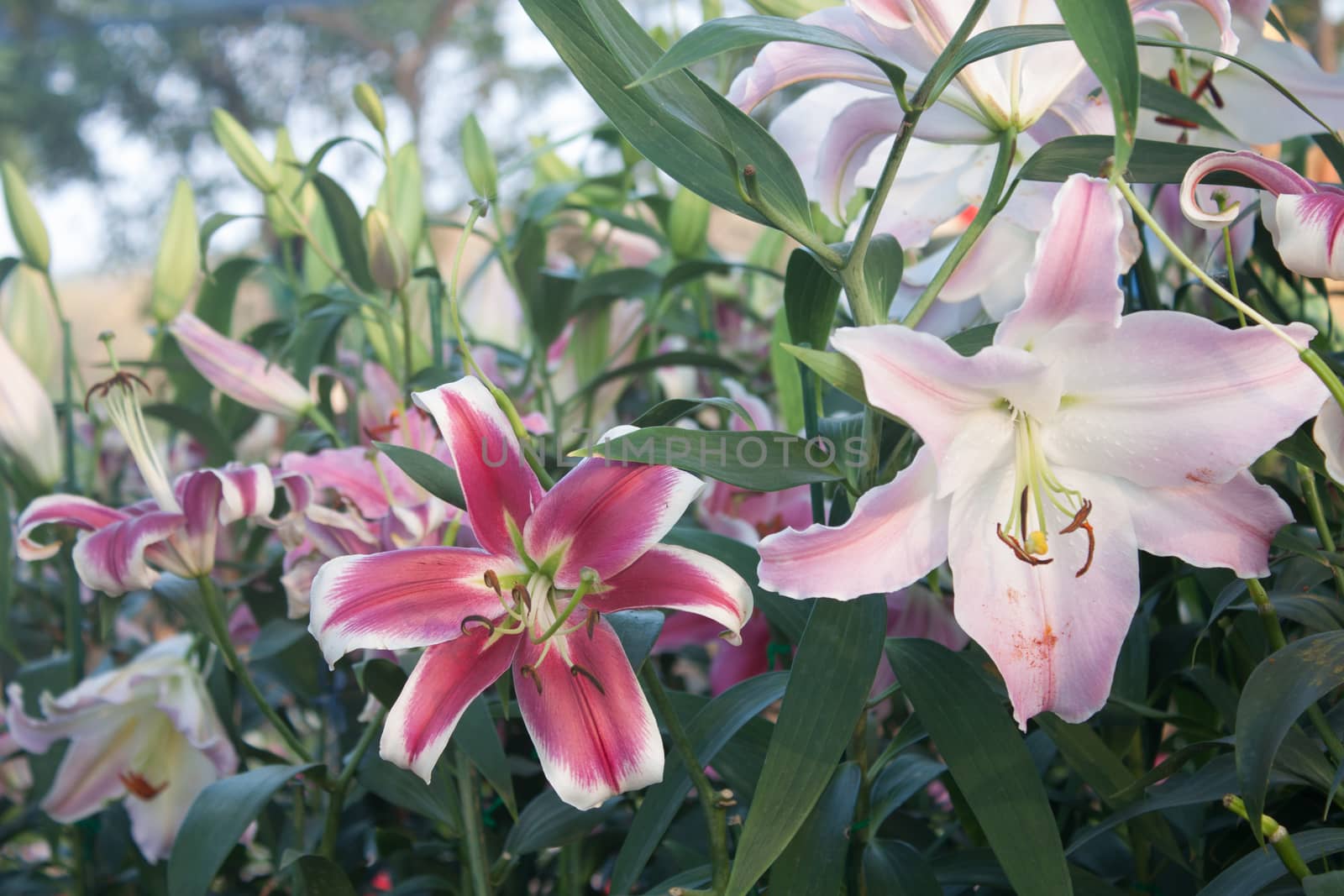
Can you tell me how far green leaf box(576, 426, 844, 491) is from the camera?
332 millimetres

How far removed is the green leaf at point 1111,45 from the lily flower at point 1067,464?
0.12ft

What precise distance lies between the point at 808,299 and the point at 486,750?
22 centimetres

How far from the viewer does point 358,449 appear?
55cm

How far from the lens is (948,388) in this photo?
0.33m

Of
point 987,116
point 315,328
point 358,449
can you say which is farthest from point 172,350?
point 987,116

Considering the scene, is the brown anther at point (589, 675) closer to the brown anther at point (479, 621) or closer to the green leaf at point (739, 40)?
the brown anther at point (479, 621)

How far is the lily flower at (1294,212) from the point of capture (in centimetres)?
35

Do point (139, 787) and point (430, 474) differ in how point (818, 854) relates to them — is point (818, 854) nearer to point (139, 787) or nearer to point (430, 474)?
point (430, 474)

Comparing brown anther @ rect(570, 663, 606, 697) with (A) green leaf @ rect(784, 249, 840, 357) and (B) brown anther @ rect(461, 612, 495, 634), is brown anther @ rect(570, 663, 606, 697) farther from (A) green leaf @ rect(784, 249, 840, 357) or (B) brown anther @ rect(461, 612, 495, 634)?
(A) green leaf @ rect(784, 249, 840, 357)

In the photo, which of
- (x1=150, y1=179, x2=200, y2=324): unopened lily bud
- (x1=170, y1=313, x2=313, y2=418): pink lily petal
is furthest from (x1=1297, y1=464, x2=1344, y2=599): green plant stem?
(x1=150, y1=179, x2=200, y2=324): unopened lily bud

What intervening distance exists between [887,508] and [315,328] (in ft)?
1.64

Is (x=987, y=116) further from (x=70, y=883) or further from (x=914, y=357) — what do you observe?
(x=70, y=883)

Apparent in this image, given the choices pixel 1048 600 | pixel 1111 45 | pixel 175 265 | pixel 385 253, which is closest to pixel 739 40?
pixel 1111 45

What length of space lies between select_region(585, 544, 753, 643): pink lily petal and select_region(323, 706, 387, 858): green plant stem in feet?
0.50
